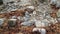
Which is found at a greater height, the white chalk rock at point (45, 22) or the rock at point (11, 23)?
the rock at point (11, 23)

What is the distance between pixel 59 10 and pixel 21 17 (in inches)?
26.7

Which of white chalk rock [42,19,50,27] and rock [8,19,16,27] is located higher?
rock [8,19,16,27]

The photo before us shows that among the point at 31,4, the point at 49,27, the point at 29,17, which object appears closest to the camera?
the point at 49,27

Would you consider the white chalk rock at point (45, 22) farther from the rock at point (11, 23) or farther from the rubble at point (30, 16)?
the rock at point (11, 23)

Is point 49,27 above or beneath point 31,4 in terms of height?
beneath

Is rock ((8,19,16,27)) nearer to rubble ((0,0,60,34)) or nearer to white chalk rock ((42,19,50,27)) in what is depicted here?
rubble ((0,0,60,34))

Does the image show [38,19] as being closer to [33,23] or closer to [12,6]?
[33,23]

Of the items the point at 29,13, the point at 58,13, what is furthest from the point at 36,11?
the point at 58,13

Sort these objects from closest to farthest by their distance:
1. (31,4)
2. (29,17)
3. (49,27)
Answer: (49,27) → (29,17) → (31,4)

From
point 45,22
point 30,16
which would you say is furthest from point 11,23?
point 45,22

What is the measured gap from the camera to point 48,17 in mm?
3451

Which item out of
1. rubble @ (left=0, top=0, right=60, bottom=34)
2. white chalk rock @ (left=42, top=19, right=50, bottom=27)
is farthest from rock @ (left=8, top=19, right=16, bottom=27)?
white chalk rock @ (left=42, top=19, right=50, bottom=27)

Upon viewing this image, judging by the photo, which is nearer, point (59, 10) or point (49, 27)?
point (49, 27)

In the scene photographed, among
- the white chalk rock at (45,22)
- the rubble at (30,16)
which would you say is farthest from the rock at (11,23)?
the white chalk rock at (45,22)
